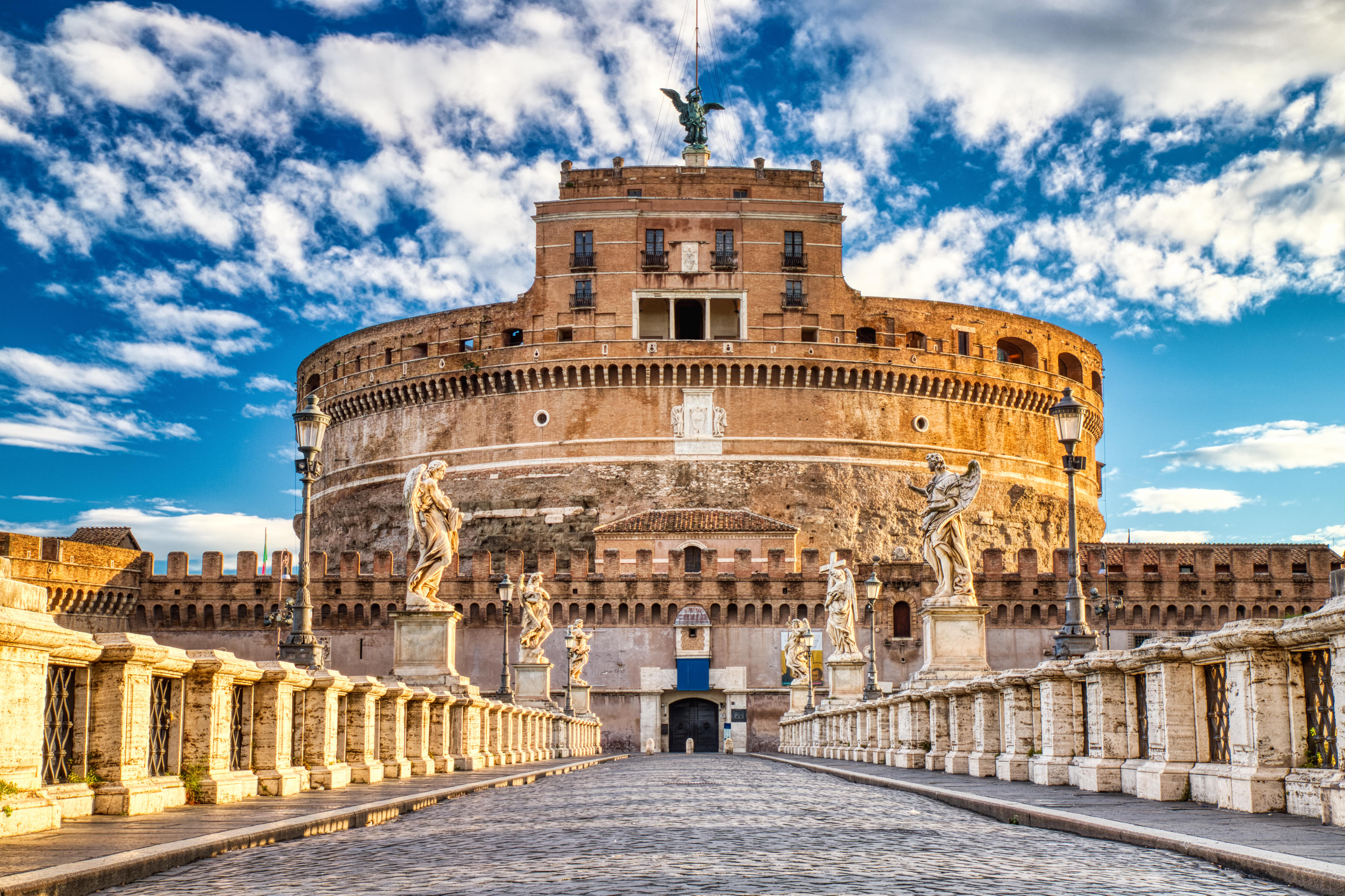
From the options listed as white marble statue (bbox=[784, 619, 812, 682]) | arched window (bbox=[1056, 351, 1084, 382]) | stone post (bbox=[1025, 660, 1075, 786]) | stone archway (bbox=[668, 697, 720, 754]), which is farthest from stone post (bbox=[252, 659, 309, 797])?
arched window (bbox=[1056, 351, 1084, 382])

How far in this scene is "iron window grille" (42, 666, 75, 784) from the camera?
7.05 m

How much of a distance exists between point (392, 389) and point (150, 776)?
177 feet

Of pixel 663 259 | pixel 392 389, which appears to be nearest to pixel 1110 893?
pixel 663 259

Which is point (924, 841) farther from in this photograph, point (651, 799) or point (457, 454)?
point (457, 454)

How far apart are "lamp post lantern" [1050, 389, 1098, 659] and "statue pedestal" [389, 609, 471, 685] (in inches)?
267

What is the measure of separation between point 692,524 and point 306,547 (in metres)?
37.9

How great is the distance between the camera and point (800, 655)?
133 feet

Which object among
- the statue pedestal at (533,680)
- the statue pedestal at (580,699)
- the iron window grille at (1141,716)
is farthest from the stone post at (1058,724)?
the statue pedestal at (580,699)

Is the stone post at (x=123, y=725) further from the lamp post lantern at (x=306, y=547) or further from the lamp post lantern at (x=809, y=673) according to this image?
the lamp post lantern at (x=809, y=673)

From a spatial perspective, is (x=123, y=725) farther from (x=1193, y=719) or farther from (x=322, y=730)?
(x=1193, y=719)

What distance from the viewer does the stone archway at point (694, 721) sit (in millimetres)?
48406

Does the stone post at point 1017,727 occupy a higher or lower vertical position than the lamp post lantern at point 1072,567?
lower

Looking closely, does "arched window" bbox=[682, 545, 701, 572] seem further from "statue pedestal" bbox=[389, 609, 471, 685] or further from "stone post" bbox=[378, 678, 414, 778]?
"stone post" bbox=[378, 678, 414, 778]

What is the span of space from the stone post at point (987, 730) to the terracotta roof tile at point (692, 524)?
39248 mm
